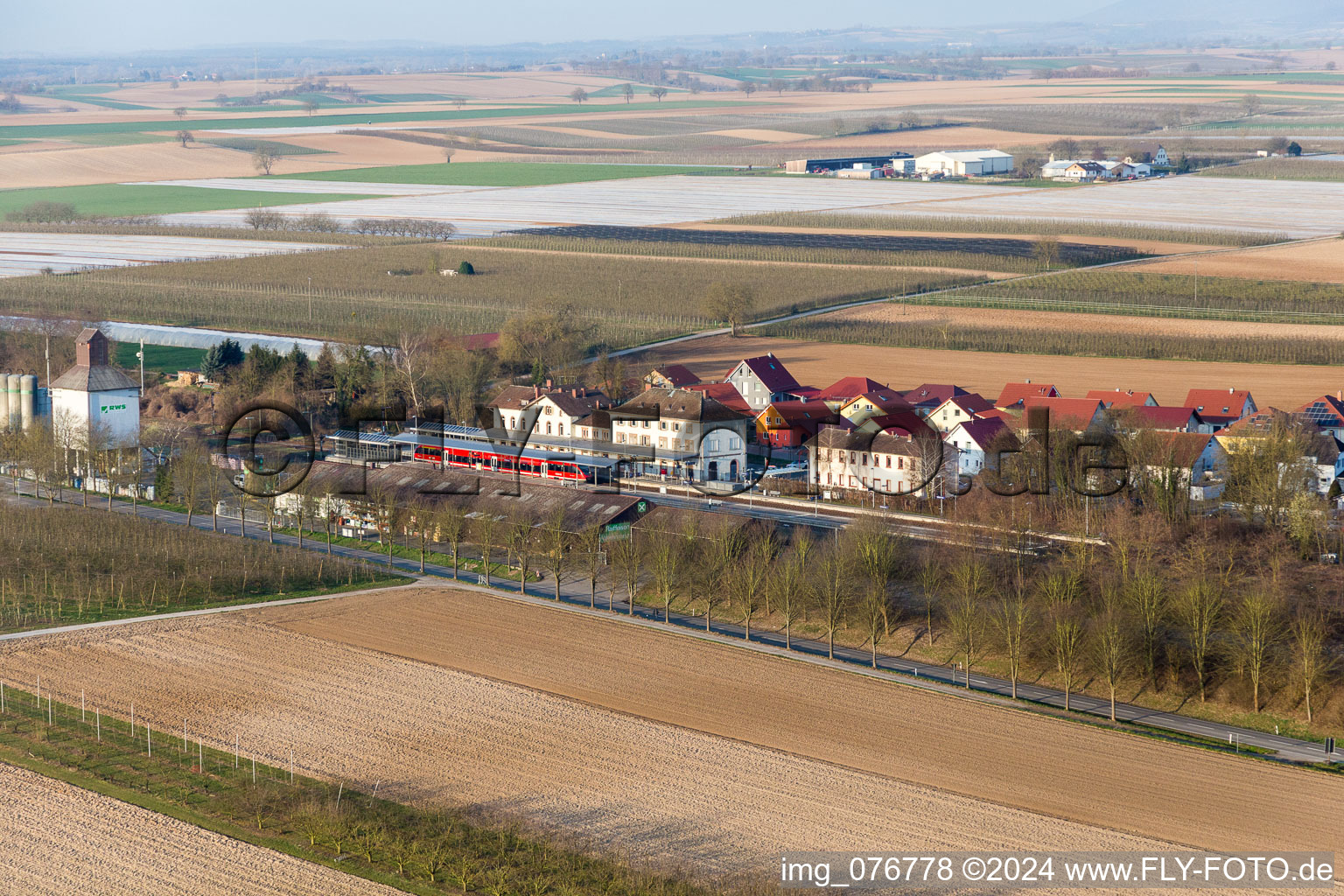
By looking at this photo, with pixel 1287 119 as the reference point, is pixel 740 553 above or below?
below

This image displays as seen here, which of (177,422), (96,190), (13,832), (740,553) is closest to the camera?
(13,832)

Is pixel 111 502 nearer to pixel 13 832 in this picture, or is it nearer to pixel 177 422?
pixel 177 422

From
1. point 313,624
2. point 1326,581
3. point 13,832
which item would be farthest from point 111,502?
point 1326,581

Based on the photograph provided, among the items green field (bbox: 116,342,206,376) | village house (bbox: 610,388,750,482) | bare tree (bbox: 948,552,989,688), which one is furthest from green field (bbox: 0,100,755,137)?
bare tree (bbox: 948,552,989,688)

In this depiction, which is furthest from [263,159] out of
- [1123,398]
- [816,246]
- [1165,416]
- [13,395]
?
[1165,416]

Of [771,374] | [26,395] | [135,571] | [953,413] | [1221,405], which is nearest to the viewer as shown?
[135,571]

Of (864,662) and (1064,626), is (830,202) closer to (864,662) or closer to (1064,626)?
(864,662)

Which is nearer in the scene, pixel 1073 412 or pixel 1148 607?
pixel 1148 607
